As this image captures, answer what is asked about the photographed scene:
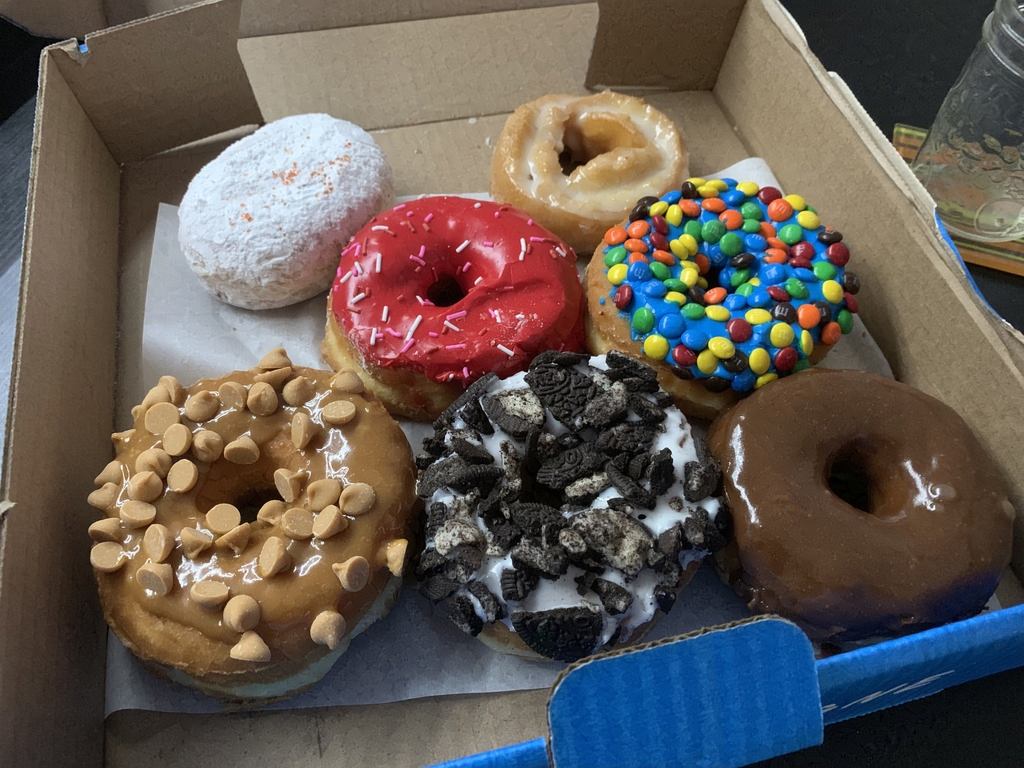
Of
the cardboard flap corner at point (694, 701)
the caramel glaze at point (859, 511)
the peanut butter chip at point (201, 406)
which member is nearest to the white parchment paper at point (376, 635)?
the caramel glaze at point (859, 511)

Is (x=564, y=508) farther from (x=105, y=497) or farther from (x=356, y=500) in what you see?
A: (x=105, y=497)

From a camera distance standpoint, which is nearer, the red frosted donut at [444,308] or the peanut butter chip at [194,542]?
the peanut butter chip at [194,542]

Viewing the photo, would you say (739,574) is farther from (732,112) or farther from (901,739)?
(732,112)

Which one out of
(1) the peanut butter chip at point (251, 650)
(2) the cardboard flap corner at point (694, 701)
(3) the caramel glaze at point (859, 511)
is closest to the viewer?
(2) the cardboard flap corner at point (694, 701)

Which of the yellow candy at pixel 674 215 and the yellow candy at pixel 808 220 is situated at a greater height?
the yellow candy at pixel 808 220

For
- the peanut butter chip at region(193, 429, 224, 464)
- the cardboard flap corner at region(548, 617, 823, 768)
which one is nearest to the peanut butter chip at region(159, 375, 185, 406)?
the peanut butter chip at region(193, 429, 224, 464)

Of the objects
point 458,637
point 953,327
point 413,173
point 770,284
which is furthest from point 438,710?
point 413,173

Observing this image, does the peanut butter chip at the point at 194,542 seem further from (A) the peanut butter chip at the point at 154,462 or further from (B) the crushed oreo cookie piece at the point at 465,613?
(B) the crushed oreo cookie piece at the point at 465,613

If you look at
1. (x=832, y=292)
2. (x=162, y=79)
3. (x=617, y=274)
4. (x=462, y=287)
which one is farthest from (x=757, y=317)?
(x=162, y=79)
